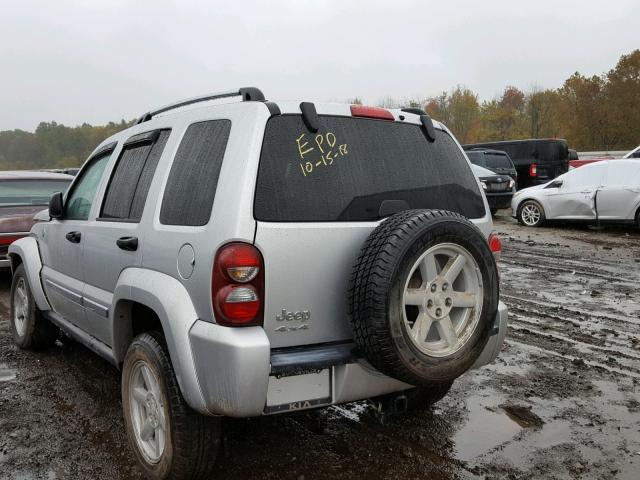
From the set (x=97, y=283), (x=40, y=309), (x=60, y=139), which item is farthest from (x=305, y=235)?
(x=60, y=139)

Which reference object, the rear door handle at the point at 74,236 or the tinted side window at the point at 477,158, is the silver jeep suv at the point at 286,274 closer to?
the rear door handle at the point at 74,236

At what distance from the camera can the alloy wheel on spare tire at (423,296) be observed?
2.67 meters

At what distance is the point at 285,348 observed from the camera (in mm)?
2770

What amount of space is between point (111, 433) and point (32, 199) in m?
6.00

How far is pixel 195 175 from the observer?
3004 mm

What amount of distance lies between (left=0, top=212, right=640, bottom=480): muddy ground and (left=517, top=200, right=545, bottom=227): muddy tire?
873 centimetres

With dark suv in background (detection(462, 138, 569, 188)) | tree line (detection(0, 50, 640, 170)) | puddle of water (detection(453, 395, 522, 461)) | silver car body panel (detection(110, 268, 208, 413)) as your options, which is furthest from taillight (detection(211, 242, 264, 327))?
tree line (detection(0, 50, 640, 170))

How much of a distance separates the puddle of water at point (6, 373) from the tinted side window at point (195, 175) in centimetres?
256

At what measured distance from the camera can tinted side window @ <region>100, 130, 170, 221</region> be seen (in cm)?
342

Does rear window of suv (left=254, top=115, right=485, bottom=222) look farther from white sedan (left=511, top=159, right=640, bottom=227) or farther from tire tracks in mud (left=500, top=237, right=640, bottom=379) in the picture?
white sedan (left=511, top=159, right=640, bottom=227)

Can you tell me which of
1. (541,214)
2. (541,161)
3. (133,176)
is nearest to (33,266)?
(133,176)

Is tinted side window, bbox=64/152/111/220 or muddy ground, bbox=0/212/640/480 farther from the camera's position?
tinted side window, bbox=64/152/111/220

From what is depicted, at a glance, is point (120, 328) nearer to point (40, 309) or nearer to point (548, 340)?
point (40, 309)

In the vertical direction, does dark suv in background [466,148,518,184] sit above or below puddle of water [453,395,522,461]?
above
